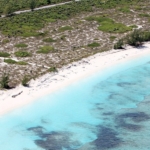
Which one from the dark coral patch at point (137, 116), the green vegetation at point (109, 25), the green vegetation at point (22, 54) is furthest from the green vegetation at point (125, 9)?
the dark coral patch at point (137, 116)

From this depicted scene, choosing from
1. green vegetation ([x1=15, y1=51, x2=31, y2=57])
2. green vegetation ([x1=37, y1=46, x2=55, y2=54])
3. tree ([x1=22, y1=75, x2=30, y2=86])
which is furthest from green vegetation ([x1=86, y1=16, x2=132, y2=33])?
tree ([x1=22, y1=75, x2=30, y2=86])

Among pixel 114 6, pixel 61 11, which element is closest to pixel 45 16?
pixel 61 11

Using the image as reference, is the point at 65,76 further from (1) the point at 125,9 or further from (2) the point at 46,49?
(1) the point at 125,9

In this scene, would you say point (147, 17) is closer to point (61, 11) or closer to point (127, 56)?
point (61, 11)

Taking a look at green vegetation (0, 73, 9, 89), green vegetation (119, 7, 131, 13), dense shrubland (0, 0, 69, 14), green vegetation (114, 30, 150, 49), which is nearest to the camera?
green vegetation (0, 73, 9, 89)

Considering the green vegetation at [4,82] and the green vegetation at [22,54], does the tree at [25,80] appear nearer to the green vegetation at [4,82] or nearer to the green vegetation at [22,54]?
the green vegetation at [4,82]

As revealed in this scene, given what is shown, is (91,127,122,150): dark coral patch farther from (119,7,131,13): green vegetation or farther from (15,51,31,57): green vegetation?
A: (119,7,131,13): green vegetation
